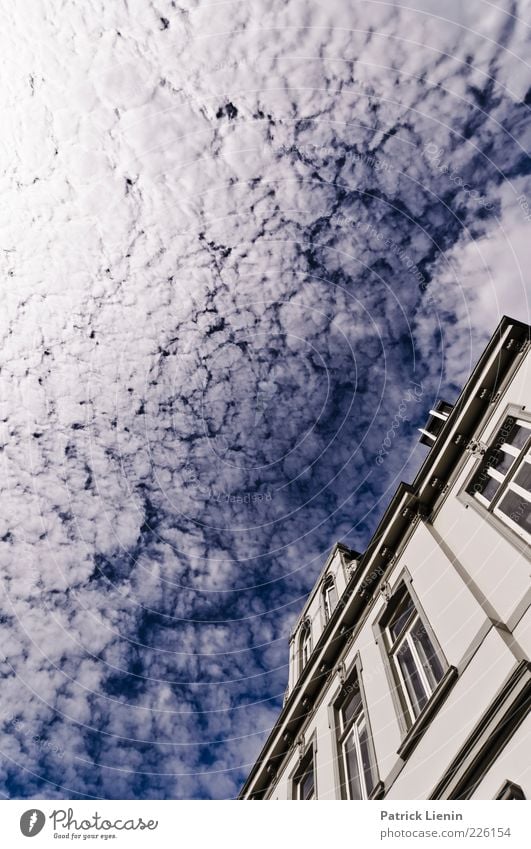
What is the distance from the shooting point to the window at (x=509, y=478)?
10703 millimetres

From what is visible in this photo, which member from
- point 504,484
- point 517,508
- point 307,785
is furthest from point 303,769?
point 504,484

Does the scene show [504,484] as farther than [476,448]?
No

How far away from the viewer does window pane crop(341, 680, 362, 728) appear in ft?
48.4

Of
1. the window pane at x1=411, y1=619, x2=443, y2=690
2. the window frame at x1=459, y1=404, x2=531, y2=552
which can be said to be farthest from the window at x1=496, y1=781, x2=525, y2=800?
the window frame at x1=459, y1=404, x2=531, y2=552

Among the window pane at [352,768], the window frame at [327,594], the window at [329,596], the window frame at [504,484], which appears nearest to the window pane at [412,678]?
the window pane at [352,768]

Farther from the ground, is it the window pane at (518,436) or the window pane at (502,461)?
the window pane at (518,436)

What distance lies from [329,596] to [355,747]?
8931 millimetres

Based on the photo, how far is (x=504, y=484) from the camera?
38.2ft

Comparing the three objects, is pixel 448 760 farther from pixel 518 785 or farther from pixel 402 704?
pixel 402 704

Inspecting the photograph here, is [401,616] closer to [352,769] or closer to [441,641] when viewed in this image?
[441,641]

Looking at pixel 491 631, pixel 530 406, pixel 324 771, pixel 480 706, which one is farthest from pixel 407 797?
pixel 530 406

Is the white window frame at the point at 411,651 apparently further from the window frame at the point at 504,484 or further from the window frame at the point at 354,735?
the window frame at the point at 504,484

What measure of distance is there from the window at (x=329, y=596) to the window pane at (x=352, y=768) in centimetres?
652
